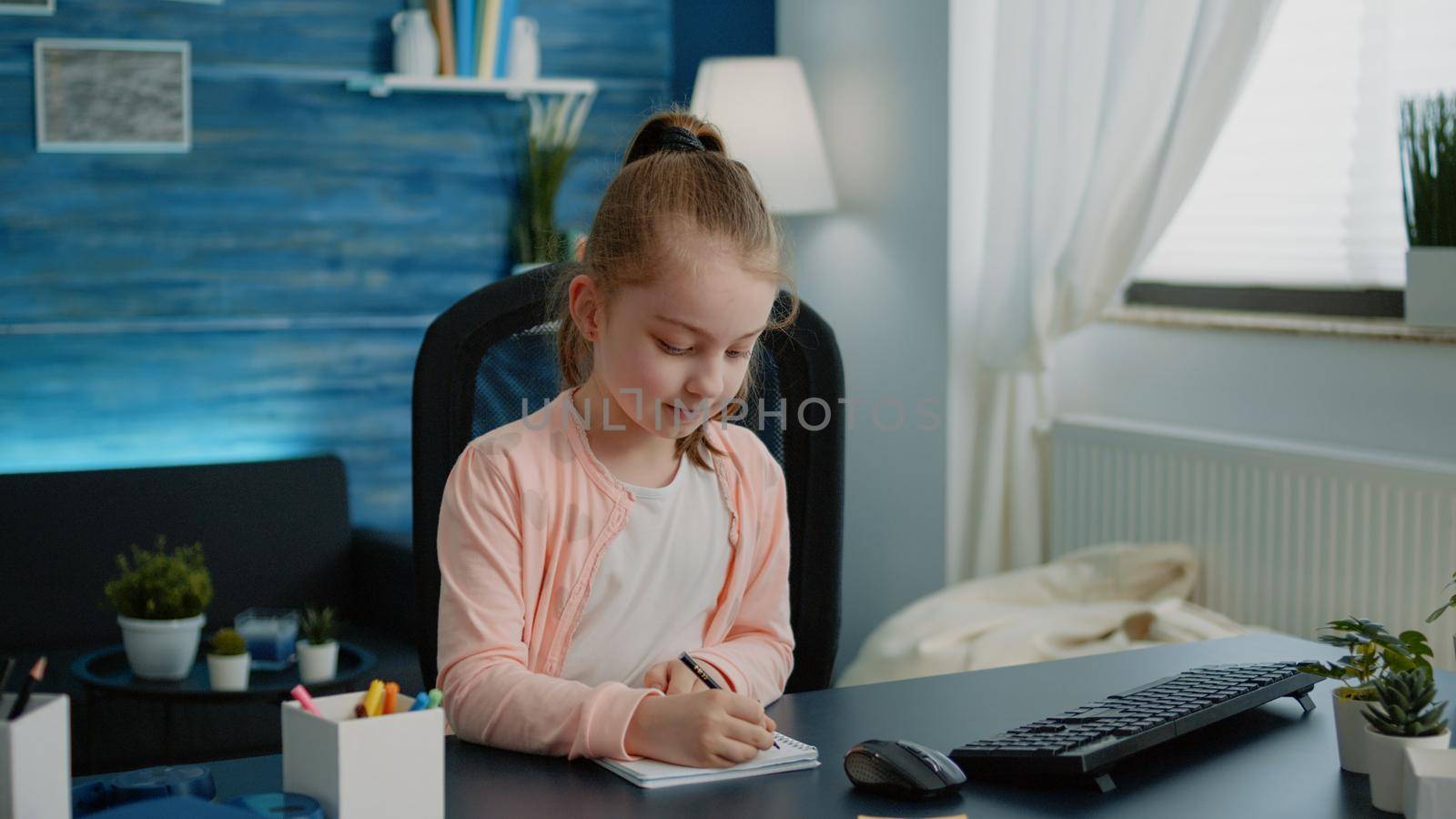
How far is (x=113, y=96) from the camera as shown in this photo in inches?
134

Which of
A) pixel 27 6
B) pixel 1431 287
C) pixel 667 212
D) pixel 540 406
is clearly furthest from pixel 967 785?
pixel 27 6

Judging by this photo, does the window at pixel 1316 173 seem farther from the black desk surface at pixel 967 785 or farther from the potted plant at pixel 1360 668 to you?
the potted plant at pixel 1360 668

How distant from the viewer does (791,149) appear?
3539 mm

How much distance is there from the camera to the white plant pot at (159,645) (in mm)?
2699

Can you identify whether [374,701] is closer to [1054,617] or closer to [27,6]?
[1054,617]

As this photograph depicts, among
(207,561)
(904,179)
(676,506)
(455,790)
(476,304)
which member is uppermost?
(904,179)

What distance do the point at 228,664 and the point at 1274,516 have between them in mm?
1930

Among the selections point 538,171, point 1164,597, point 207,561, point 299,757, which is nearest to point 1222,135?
point 1164,597

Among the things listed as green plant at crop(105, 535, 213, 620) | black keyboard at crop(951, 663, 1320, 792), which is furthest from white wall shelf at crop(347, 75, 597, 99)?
black keyboard at crop(951, 663, 1320, 792)

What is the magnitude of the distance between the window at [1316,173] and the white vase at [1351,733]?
69.8 inches

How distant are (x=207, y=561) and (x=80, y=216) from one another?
86 cm

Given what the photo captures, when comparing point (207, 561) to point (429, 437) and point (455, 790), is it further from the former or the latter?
point (455, 790)

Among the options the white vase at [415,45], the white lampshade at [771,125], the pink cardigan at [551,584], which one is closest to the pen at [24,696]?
Result: the pink cardigan at [551,584]

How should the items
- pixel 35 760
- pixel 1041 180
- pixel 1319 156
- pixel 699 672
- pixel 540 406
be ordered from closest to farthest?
pixel 35 760 → pixel 699 672 → pixel 540 406 → pixel 1319 156 → pixel 1041 180
